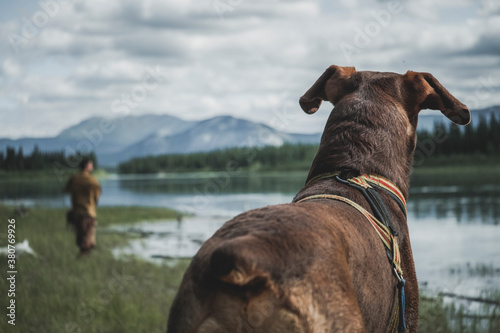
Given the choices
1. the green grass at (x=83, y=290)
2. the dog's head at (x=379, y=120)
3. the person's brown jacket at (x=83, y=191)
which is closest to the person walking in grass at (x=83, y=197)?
the person's brown jacket at (x=83, y=191)

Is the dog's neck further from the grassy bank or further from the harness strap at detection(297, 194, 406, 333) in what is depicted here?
the grassy bank

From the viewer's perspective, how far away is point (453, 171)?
7350 cm

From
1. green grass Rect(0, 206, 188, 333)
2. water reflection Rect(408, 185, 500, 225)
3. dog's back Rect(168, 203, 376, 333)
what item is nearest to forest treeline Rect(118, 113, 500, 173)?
water reflection Rect(408, 185, 500, 225)

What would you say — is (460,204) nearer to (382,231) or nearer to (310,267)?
(382,231)

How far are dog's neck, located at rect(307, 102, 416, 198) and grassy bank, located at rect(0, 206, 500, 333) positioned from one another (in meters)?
5.20

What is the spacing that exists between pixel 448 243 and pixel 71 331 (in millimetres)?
17833

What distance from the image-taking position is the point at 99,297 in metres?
9.59

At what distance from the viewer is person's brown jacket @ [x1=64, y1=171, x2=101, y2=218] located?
1420 centimetres

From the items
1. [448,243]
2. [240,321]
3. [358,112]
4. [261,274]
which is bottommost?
[448,243]

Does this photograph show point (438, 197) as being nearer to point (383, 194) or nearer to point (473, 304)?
point (473, 304)

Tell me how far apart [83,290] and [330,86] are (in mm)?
8241

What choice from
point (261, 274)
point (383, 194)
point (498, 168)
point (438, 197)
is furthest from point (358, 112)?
point (498, 168)

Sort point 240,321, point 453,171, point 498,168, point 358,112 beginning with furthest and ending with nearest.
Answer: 1. point 453,171
2. point 498,168
3. point 358,112
4. point 240,321

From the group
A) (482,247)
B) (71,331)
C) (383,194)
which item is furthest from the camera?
(482,247)
